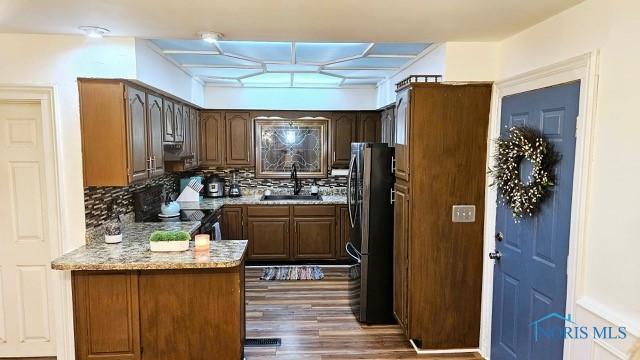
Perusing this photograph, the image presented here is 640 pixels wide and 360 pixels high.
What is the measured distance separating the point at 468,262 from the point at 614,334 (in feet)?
4.16

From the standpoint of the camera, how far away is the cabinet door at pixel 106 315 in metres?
2.56

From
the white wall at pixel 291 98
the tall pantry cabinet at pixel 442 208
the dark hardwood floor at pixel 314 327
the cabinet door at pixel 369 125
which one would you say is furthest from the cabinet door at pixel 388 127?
the dark hardwood floor at pixel 314 327

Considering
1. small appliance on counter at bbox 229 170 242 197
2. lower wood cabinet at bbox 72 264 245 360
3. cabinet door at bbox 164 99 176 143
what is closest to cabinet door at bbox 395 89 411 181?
lower wood cabinet at bbox 72 264 245 360

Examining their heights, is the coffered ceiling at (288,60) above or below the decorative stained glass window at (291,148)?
above

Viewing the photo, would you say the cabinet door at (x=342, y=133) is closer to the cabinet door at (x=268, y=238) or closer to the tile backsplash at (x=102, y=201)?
the cabinet door at (x=268, y=238)

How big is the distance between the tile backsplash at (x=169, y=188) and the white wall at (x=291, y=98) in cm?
95

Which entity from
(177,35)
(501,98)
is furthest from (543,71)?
(177,35)

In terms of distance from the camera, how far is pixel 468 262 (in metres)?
3.00

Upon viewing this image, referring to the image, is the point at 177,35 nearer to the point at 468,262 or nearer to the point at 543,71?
the point at 543,71

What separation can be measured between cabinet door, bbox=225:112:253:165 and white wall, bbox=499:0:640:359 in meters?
4.05

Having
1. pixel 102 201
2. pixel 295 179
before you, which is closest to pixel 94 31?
pixel 102 201

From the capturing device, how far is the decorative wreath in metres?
2.21

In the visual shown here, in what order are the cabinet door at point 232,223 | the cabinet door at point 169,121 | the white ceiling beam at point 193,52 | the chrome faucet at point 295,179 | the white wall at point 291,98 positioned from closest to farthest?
the white ceiling beam at point 193,52 → the cabinet door at point 169,121 → the cabinet door at point 232,223 → the white wall at point 291,98 → the chrome faucet at point 295,179

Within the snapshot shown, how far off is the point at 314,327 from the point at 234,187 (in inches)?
104
